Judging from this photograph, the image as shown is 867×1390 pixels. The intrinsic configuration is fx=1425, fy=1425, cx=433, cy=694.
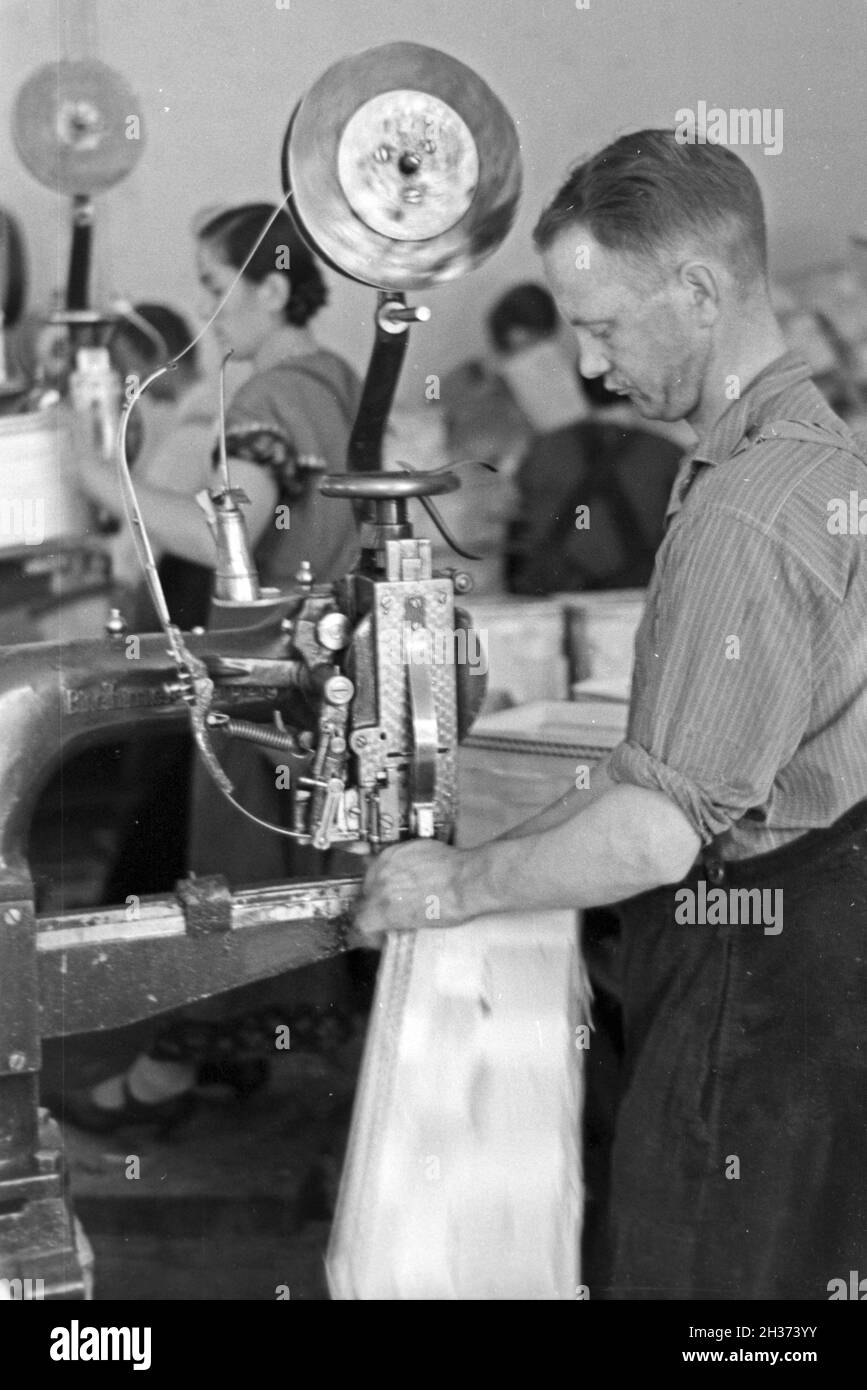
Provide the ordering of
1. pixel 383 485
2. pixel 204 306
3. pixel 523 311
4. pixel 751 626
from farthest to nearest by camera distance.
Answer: pixel 523 311 < pixel 204 306 < pixel 383 485 < pixel 751 626

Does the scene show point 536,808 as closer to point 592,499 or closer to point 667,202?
point 667,202

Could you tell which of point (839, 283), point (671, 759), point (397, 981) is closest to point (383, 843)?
point (397, 981)

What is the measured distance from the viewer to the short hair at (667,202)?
1.38 meters

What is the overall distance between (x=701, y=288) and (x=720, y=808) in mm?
512

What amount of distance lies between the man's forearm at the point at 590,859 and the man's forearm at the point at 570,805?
0.08ft

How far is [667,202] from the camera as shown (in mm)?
1380


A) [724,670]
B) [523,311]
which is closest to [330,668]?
[724,670]

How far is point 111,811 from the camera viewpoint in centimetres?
303

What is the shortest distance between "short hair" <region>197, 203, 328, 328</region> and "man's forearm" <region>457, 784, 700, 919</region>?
4.50 ft

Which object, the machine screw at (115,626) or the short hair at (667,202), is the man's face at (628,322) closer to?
the short hair at (667,202)

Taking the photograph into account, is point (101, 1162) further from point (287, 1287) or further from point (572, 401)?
point (572, 401)

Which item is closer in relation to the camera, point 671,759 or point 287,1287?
point 671,759

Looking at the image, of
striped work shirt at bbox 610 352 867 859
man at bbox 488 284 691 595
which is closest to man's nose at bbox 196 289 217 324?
man at bbox 488 284 691 595
